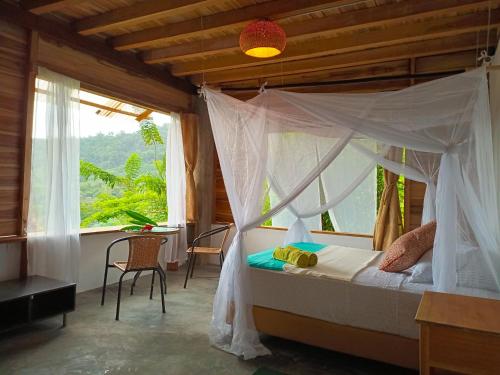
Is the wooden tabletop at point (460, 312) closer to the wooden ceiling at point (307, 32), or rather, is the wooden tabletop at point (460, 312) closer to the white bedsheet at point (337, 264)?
the white bedsheet at point (337, 264)

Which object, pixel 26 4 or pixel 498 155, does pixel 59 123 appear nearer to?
pixel 26 4

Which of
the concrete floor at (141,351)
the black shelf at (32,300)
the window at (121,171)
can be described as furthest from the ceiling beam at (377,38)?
the black shelf at (32,300)

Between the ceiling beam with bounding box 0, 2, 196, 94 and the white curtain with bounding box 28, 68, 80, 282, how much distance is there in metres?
0.40

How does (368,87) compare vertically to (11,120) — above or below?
above

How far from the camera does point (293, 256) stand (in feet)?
9.52

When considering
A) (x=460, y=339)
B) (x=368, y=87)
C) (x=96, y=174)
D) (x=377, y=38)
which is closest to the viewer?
(x=460, y=339)

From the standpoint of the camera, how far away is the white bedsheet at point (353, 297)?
2324 mm

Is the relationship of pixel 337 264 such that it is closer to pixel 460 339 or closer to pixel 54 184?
pixel 460 339

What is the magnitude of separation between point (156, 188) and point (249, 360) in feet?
14.0

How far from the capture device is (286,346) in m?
2.80

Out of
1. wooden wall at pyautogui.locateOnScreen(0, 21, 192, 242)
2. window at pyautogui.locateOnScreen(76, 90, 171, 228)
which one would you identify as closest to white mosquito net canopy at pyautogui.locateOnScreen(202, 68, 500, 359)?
wooden wall at pyautogui.locateOnScreen(0, 21, 192, 242)

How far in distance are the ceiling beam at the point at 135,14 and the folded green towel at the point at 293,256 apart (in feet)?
7.24

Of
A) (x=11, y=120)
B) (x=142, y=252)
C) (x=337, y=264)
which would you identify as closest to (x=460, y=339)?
(x=337, y=264)

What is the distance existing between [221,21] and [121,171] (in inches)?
150
